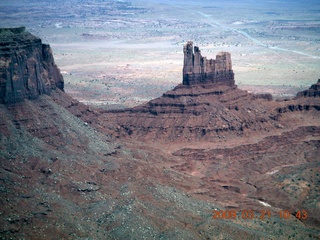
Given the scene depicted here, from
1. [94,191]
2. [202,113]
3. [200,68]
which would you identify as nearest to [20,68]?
[94,191]

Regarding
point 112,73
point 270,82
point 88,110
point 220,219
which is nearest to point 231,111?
point 88,110

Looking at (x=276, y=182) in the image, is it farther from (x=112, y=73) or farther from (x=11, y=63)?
(x=112, y=73)

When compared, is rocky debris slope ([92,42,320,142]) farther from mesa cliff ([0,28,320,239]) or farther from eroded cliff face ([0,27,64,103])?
eroded cliff face ([0,27,64,103])
